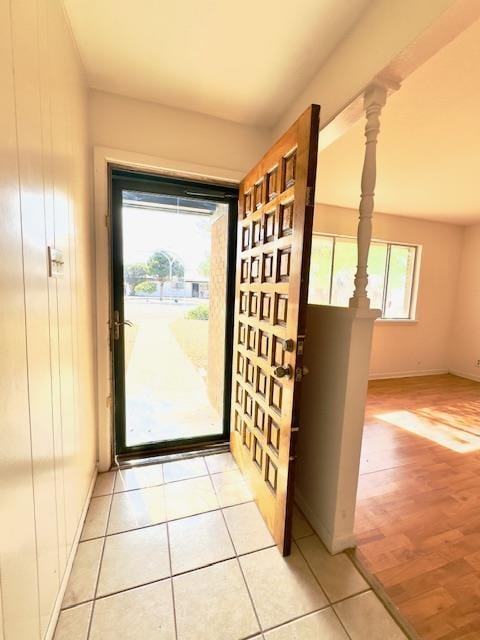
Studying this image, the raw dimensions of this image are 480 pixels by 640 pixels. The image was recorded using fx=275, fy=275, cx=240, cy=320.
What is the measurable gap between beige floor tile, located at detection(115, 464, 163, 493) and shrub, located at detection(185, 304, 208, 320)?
3.92 ft

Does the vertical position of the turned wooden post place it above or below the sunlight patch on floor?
above

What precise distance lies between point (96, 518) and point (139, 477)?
379 mm

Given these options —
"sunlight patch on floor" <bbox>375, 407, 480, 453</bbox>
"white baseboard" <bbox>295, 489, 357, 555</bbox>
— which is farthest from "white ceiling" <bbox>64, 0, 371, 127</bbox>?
"sunlight patch on floor" <bbox>375, 407, 480, 453</bbox>

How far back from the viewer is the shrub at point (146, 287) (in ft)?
6.98

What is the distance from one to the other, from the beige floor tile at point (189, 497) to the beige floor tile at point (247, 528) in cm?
13

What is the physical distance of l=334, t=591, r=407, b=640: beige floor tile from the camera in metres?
1.06

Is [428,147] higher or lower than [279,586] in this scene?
higher

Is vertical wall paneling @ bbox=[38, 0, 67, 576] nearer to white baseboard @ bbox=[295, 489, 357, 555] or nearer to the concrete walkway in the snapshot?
the concrete walkway

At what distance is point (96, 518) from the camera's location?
155 cm

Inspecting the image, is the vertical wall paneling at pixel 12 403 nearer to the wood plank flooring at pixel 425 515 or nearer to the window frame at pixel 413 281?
the wood plank flooring at pixel 425 515

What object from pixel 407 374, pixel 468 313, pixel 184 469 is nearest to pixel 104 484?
pixel 184 469

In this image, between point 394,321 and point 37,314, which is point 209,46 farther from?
point 394,321

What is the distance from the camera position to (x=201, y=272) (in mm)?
2371

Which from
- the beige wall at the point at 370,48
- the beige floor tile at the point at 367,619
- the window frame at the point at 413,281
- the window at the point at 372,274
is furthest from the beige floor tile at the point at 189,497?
the window frame at the point at 413,281
